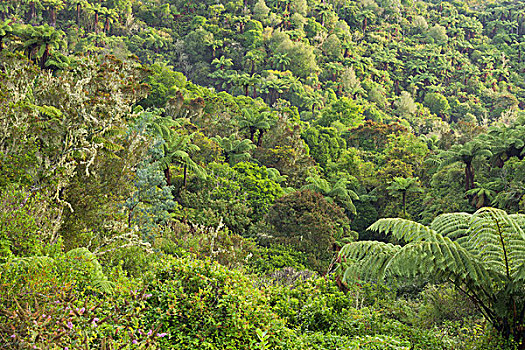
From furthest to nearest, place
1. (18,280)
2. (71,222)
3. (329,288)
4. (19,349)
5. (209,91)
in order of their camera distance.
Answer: (209,91) → (71,222) → (329,288) → (18,280) → (19,349)

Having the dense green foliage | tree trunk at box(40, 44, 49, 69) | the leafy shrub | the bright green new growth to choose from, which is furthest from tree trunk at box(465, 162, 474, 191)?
tree trunk at box(40, 44, 49, 69)

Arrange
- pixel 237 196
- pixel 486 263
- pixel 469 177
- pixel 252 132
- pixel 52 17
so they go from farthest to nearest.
Answer: 1. pixel 52 17
2. pixel 252 132
3. pixel 469 177
4. pixel 237 196
5. pixel 486 263

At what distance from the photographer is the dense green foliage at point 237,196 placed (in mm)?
4281

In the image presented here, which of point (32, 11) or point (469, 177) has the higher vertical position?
point (32, 11)

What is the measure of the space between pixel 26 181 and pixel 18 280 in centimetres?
462

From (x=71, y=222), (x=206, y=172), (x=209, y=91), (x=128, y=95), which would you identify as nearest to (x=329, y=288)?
(x=71, y=222)

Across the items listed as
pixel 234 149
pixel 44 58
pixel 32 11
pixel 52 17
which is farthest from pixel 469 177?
pixel 32 11

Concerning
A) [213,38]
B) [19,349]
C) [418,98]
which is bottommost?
[418,98]

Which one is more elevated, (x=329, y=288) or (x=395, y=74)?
(x=329, y=288)

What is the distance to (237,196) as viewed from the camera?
1584 centimetres

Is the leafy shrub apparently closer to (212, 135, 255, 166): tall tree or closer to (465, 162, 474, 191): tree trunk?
(212, 135, 255, 166): tall tree

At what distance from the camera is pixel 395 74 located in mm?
49531

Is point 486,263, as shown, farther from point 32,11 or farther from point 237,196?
point 32,11

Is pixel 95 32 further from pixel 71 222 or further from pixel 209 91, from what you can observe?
pixel 71 222
